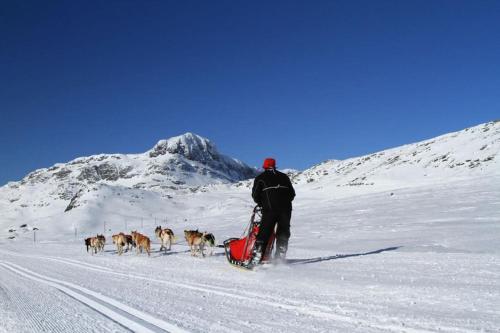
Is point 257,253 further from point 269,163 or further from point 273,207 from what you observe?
point 269,163

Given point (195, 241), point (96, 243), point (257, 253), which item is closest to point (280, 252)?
point (257, 253)

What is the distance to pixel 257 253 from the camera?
7.73 metres

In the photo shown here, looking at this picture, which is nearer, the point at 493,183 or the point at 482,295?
the point at 482,295

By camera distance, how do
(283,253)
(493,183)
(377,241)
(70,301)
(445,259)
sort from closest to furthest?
(70,301)
(445,259)
(283,253)
(377,241)
(493,183)

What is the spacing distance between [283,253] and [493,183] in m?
23.0

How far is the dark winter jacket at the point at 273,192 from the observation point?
784 centimetres

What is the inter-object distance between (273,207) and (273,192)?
0.87 ft

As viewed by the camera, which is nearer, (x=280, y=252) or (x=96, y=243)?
(x=280, y=252)

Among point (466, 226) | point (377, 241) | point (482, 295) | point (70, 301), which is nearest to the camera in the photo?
point (482, 295)

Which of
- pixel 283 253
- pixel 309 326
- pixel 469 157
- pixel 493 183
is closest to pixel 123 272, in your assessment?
pixel 283 253

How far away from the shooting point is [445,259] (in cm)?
721

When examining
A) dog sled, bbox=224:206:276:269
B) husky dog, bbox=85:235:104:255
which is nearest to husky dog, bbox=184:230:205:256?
dog sled, bbox=224:206:276:269

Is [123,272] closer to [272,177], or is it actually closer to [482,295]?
[272,177]

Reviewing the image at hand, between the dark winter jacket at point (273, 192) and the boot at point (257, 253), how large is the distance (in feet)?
2.10
